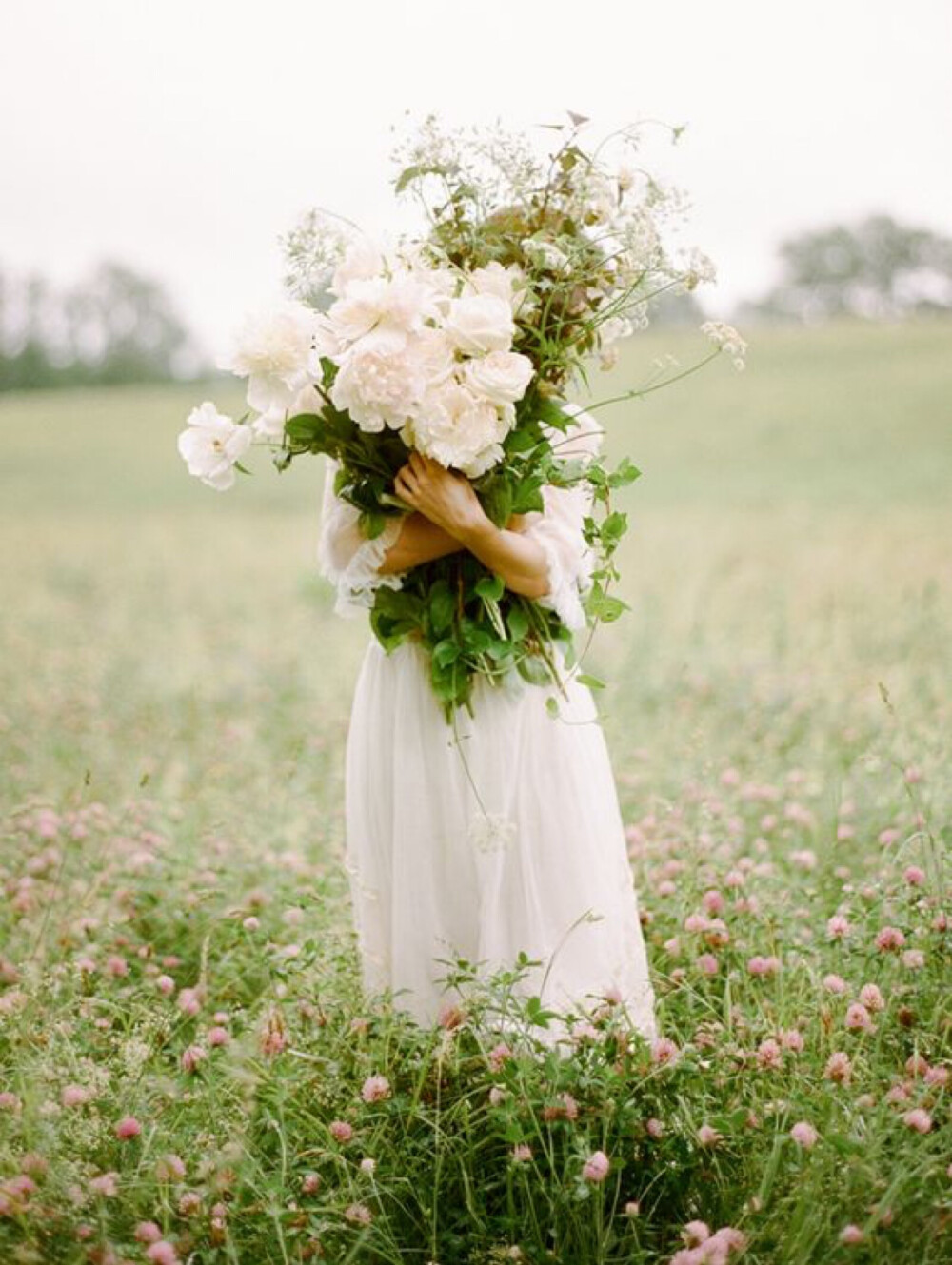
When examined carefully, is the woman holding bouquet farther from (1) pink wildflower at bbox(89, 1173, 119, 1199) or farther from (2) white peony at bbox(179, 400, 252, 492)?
(1) pink wildflower at bbox(89, 1173, 119, 1199)

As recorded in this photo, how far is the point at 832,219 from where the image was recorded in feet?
71.2

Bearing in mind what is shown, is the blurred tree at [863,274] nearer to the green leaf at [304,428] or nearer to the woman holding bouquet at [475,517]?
the woman holding bouquet at [475,517]

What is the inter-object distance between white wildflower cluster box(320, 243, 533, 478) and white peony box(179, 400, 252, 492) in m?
0.26

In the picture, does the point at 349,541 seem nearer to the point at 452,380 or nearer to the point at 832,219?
the point at 452,380

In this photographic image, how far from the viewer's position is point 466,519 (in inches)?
96.7

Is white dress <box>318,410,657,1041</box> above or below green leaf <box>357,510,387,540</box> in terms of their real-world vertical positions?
below

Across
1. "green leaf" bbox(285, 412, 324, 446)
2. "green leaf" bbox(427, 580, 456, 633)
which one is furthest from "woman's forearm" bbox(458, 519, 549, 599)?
"green leaf" bbox(285, 412, 324, 446)

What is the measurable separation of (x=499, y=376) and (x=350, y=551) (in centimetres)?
65

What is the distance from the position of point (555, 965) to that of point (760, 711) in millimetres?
2813

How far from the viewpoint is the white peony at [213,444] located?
2.45 metres

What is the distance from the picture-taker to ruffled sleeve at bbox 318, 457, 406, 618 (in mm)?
2646

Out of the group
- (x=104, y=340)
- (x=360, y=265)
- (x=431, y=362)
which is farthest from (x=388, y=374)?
(x=104, y=340)

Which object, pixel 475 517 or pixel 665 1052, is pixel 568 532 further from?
pixel 665 1052

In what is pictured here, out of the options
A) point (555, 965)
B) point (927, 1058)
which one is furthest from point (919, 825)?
point (555, 965)
